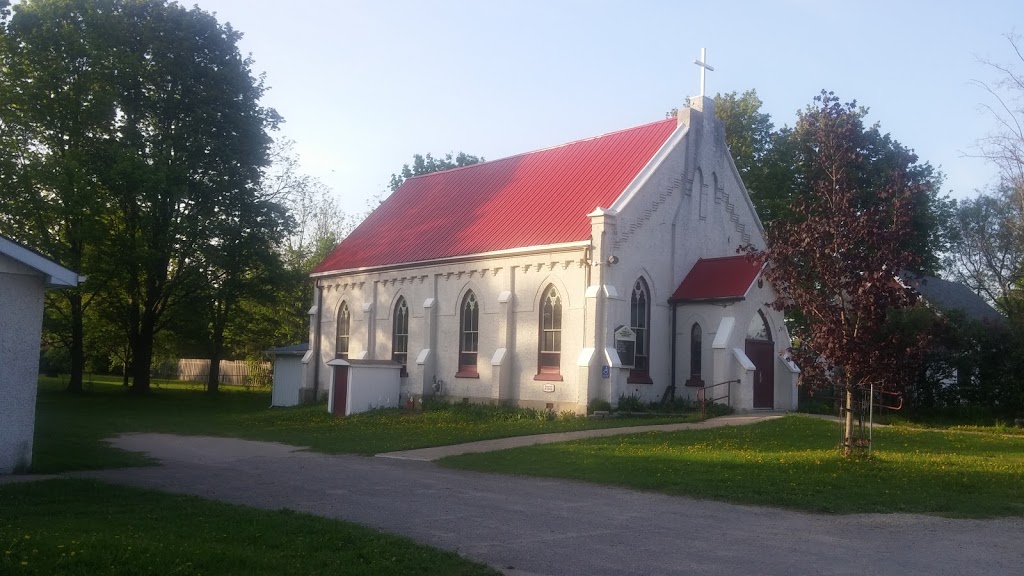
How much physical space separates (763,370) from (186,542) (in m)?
23.5

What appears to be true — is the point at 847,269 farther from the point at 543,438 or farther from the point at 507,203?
the point at 507,203

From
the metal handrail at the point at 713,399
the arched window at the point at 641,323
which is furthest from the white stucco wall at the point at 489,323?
the metal handrail at the point at 713,399


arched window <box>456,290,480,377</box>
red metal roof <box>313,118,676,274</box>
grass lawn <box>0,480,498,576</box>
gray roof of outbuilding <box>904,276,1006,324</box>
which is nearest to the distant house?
grass lawn <box>0,480,498,576</box>

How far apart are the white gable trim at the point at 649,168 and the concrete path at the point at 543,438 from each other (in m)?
7.14

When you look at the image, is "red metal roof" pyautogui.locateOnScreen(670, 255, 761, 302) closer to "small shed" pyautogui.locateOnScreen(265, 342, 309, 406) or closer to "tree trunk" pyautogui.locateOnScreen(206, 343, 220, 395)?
"small shed" pyautogui.locateOnScreen(265, 342, 309, 406)

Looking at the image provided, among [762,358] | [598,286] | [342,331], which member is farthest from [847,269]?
[342,331]

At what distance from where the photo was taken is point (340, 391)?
1276 inches

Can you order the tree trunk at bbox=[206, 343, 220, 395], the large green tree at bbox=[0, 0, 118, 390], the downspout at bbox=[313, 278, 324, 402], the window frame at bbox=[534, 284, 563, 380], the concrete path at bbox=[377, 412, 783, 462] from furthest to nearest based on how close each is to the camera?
1. the tree trunk at bbox=[206, 343, 220, 395]
2. the downspout at bbox=[313, 278, 324, 402]
3. the large green tree at bbox=[0, 0, 118, 390]
4. the window frame at bbox=[534, 284, 563, 380]
5. the concrete path at bbox=[377, 412, 783, 462]

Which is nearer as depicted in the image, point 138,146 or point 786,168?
point 138,146

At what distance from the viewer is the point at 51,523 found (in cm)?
977

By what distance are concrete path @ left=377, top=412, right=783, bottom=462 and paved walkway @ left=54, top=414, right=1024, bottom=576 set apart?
100 inches

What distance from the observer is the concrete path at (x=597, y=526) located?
29.6 ft

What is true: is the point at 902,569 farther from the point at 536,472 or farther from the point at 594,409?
the point at 594,409

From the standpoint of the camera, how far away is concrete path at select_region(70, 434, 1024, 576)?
9.03m
